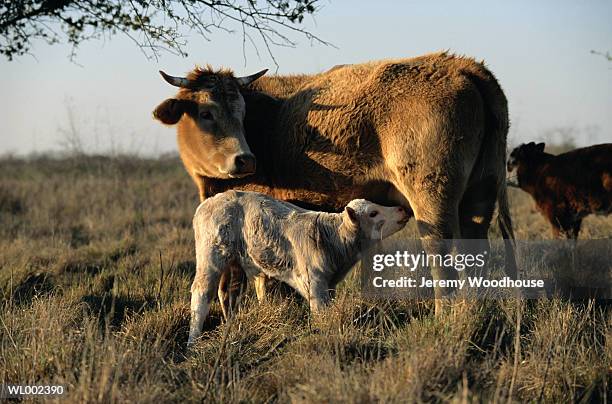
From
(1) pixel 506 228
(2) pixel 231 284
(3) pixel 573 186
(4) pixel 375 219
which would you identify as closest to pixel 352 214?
(4) pixel 375 219

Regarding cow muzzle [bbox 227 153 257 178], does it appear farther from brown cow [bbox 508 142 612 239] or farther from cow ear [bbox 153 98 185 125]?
brown cow [bbox 508 142 612 239]

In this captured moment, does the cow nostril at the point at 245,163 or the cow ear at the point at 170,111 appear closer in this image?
the cow nostril at the point at 245,163

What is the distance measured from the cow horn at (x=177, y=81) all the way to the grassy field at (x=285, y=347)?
78.4 inches

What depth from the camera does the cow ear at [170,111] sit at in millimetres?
6980

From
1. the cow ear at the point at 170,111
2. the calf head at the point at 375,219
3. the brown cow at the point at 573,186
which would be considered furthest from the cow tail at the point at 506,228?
the brown cow at the point at 573,186

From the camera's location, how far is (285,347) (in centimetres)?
513

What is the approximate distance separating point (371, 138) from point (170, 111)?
2111mm

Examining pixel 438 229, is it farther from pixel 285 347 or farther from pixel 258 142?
pixel 258 142

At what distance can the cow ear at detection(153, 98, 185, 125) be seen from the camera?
6980mm

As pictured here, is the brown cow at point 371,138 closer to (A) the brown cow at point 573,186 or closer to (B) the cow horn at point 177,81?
(B) the cow horn at point 177,81

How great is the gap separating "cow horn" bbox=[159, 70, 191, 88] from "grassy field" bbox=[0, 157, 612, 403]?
1.99 meters

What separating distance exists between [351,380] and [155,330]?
220cm

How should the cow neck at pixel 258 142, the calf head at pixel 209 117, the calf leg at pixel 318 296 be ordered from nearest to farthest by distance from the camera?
the calf leg at pixel 318 296 < the calf head at pixel 209 117 < the cow neck at pixel 258 142

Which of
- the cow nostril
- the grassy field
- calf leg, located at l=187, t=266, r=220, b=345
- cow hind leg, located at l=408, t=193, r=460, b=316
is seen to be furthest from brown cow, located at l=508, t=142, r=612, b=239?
calf leg, located at l=187, t=266, r=220, b=345
